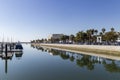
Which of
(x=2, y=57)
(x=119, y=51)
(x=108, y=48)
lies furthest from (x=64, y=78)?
(x=108, y=48)

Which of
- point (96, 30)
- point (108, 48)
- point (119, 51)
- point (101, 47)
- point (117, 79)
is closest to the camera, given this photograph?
point (117, 79)

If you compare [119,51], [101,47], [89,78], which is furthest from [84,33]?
[89,78]

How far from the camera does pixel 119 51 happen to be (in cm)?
5309

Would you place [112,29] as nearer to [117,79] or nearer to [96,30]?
[96,30]

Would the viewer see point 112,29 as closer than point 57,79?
No

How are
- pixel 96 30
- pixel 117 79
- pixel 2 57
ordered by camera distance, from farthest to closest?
pixel 96 30, pixel 2 57, pixel 117 79

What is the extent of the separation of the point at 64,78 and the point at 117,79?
264 inches

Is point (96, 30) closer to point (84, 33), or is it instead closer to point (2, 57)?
point (84, 33)

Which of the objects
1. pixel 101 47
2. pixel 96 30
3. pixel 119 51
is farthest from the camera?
pixel 96 30

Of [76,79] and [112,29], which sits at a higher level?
[112,29]

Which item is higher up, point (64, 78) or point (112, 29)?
point (112, 29)

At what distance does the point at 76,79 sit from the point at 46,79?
3.81 metres

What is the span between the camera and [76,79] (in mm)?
24047

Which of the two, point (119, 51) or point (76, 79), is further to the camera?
point (119, 51)
